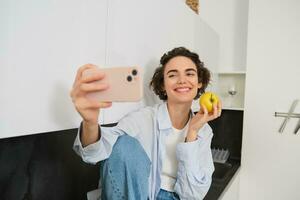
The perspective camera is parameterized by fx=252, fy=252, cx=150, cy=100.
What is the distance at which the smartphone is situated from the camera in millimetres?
496

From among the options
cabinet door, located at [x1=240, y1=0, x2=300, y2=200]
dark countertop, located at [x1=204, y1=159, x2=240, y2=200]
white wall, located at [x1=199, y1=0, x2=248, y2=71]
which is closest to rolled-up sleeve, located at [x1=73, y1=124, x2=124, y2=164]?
dark countertop, located at [x1=204, y1=159, x2=240, y2=200]

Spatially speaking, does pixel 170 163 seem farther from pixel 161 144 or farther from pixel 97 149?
pixel 97 149

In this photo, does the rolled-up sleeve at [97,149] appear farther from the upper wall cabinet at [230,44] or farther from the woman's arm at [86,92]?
the upper wall cabinet at [230,44]

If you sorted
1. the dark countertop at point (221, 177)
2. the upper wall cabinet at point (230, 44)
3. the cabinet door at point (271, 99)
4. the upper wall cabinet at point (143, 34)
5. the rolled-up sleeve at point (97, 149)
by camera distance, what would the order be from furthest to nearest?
the upper wall cabinet at point (230, 44)
the cabinet door at point (271, 99)
the dark countertop at point (221, 177)
the upper wall cabinet at point (143, 34)
the rolled-up sleeve at point (97, 149)

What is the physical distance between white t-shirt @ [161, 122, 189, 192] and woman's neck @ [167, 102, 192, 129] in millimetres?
53

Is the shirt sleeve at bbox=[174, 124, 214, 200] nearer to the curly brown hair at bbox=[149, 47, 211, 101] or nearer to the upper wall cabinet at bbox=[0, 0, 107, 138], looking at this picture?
the curly brown hair at bbox=[149, 47, 211, 101]

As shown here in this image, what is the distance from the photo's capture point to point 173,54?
103 centimetres

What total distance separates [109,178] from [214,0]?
1832 mm

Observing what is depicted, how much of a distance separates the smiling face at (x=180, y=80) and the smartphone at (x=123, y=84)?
471 millimetres

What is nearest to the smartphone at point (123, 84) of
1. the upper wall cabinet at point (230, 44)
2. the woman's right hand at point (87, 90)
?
the woman's right hand at point (87, 90)

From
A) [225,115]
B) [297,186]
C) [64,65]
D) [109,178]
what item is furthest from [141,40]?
[297,186]

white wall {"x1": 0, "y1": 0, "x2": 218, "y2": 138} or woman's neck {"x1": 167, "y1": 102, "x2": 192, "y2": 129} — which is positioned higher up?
white wall {"x1": 0, "y1": 0, "x2": 218, "y2": 138}

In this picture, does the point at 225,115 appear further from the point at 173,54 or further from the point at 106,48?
the point at 106,48

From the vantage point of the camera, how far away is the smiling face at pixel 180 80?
0.95 meters
